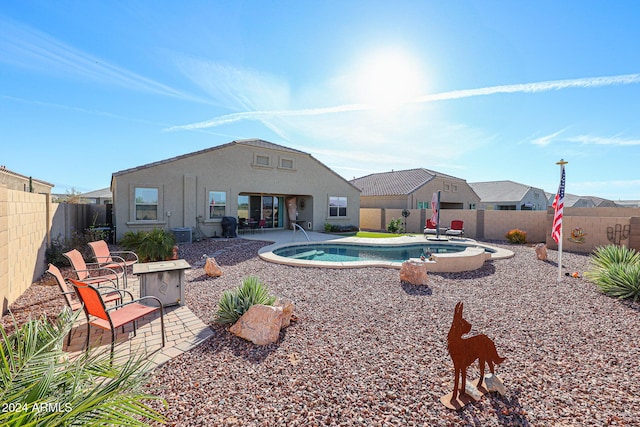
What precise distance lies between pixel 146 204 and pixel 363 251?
10.9 meters

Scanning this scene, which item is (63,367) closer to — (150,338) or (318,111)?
(150,338)

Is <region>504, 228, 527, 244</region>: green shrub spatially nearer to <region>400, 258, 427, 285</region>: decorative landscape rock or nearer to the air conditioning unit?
<region>400, 258, 427, 285</region>: decorative landscape rock

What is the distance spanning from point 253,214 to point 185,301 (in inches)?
579

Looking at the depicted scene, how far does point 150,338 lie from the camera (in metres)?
4.18

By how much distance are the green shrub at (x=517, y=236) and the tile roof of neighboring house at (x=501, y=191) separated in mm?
24581

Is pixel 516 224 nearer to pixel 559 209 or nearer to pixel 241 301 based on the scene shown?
pixel 559 209

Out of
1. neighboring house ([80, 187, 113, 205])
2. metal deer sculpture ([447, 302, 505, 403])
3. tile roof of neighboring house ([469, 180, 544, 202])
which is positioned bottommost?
metal deer sculpture ([447, 302, 505, 403])

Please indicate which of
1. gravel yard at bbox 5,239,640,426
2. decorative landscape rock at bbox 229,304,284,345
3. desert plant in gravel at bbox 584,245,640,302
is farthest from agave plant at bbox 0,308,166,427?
desert plant in gravel at bbox 584,245,640,302

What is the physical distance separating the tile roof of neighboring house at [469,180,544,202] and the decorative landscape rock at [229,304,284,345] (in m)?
41.5

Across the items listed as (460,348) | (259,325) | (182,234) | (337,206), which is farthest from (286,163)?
(460,348)

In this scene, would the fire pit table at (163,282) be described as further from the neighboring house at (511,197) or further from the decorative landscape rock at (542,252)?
the neighboring house at (511,197)

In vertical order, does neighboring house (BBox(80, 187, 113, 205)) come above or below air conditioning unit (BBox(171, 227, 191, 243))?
above

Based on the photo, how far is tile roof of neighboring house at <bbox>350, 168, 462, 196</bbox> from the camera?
27569 mm

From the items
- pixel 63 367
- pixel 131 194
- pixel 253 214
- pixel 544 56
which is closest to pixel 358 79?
pixel 544 56
